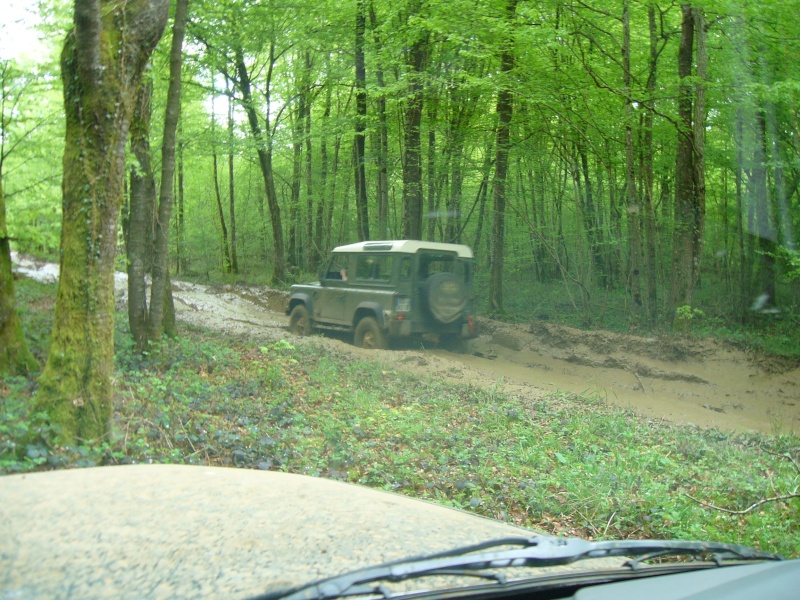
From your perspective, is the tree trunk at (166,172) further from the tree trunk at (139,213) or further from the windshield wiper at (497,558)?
the windshield wiper at (497,558)

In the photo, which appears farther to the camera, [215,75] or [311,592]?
[215,75]

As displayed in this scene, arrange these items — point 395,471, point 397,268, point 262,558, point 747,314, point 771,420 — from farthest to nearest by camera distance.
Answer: point 747,314 < point 397,268 < point 771,420 < point 395,471 < point 262,558

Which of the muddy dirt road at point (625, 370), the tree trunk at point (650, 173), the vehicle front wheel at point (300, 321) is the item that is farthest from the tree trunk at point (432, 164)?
the vehicle front wheel at point (300, 321)

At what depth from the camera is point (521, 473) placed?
246 inches

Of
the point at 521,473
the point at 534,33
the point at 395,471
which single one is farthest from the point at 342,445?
the point at 534,33

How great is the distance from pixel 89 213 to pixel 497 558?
18.1 ft

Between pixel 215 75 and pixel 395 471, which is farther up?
pixel 215 75

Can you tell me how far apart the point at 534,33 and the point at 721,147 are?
743 centimetres

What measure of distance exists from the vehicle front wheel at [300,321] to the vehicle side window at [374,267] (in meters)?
1.94

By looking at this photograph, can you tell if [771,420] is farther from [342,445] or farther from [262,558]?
[262,558]

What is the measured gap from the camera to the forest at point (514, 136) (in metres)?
10.8

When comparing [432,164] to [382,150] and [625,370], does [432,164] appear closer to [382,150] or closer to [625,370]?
[382,150]

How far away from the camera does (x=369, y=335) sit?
13414mm

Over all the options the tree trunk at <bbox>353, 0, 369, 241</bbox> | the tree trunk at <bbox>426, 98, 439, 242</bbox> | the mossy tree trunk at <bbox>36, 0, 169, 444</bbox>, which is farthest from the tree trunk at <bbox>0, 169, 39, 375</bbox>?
the tree trunk at <bbox>426, 98, 439, 242</bbox>
